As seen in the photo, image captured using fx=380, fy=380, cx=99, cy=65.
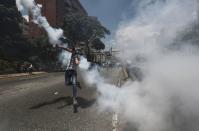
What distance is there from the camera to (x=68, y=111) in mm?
12445

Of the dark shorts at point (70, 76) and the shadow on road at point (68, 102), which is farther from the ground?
the dark shorts at point (70, 76)

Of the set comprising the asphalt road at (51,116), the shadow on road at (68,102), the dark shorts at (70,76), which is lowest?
the asphalt road at (51,116)

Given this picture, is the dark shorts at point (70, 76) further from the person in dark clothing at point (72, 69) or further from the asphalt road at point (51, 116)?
the asphalt road at point (51, 116)

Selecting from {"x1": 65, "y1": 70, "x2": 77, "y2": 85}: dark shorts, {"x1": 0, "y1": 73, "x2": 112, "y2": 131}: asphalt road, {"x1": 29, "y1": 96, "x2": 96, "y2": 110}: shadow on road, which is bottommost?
{"x1": 0, "y1": 73, "x2": 112, "y2": 131}: asphalt road

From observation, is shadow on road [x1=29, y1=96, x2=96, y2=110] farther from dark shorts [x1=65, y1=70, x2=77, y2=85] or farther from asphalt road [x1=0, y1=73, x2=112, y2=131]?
dark shorts [x1=65, y1=70, x2=77, y2=85]

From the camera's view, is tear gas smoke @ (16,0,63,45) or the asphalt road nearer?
the asphalt road

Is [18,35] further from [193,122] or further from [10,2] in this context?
[193,122]

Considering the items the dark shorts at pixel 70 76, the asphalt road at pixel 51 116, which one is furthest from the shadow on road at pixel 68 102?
the dark shorts at pixel 70 76

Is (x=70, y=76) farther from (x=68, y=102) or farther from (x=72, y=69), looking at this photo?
(x=68, y=102)

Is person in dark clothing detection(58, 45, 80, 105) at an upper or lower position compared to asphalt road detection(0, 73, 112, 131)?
upper

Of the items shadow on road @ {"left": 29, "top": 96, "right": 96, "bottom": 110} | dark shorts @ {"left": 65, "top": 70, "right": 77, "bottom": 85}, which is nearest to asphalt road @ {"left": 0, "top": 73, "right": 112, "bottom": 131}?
shadow on road @ {"left": 29, "top": 96, "right": 96, "bottom": 110}

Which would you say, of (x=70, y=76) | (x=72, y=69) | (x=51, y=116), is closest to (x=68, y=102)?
(x=70, y=76)

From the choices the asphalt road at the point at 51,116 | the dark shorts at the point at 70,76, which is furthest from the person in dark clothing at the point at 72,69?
the asphalt road at the point at 51,116

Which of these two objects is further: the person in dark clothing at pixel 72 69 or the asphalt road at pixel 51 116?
the person in dark clothing at pixel 72 69
